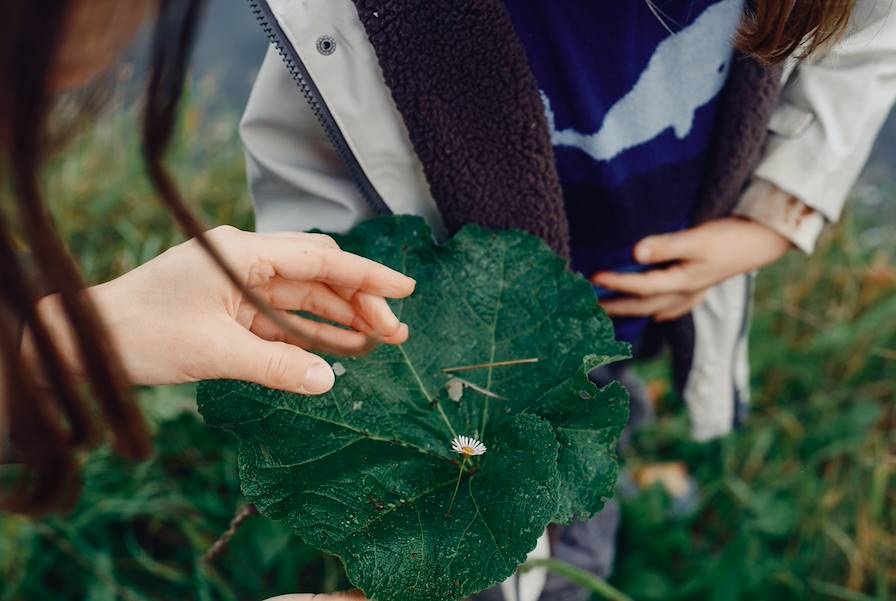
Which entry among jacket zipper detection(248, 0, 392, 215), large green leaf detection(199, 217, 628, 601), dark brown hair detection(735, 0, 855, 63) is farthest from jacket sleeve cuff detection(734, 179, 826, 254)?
jacket zipper detection(248, 0, 392, 215)

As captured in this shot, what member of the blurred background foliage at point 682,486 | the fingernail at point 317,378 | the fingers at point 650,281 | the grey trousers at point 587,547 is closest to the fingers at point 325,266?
the fingernail at point 317,378

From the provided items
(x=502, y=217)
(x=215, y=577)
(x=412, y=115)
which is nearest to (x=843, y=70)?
(x=502, y=217)

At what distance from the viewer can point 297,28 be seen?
3.11 feet

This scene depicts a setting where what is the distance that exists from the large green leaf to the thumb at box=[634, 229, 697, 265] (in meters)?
0.34

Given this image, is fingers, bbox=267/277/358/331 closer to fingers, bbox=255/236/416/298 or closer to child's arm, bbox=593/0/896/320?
fingers, bbox=255/236/416/298

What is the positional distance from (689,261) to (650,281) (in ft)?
0.28

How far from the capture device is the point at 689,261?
1.38m

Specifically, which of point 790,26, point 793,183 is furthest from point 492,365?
point 793,183

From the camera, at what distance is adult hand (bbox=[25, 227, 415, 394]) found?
0.84 metres

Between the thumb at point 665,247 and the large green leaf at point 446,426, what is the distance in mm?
342

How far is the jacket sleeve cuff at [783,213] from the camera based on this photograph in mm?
1400

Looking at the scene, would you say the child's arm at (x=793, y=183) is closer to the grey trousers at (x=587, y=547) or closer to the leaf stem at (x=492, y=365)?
the grey trousers at (x=587, y=547)

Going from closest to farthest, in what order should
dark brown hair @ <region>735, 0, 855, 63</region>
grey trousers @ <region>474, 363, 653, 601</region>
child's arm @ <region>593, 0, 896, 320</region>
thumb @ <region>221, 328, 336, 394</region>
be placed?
thumb @ <region>221, 328, 336, 394</region> → dark brown hair @ <region>735, 0, 855, 63</region> → child's arm @ <region>593, 0, 896, 320</region> → grey trousers @ <region>474, 363, 653, 601</region>

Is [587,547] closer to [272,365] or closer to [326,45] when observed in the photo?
[272,365]
